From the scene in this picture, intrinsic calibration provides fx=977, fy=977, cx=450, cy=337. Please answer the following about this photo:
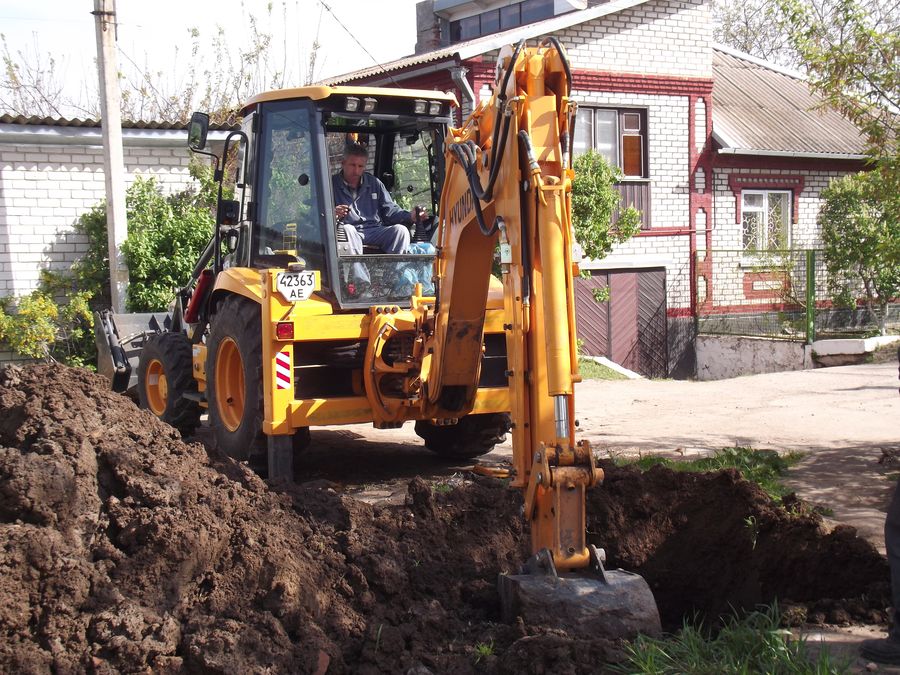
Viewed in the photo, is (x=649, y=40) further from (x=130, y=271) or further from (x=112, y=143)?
(x=130, y=271)

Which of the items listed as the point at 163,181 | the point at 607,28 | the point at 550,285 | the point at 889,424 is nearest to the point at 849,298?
the point at 607,28

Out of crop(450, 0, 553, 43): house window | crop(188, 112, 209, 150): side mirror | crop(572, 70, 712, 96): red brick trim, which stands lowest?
crop(188, 112, 209, 150): side mirror

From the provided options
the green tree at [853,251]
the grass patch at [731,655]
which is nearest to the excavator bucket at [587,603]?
the grass patch at [731,655]

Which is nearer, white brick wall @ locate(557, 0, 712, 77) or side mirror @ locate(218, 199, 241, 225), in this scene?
side mirror @ locate(218, 199, 241, 225)

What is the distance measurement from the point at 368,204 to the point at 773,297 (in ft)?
46.1

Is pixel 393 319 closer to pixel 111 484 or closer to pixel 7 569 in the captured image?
pixel 111 484

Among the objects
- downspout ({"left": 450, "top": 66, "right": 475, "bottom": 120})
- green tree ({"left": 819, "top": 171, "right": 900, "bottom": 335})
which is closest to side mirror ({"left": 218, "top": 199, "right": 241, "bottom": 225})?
downspout ({"left": 450, "top": 66, "right": 475, "bottom": 120})

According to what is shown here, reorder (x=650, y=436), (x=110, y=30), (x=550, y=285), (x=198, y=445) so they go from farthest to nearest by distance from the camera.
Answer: (x=110, y=30), (x=650, y=436), (x=198, y=445), (x=550, y=285)

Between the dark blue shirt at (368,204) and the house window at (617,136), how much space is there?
11.2 meters

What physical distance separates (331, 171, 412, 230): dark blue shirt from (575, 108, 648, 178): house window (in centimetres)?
1121

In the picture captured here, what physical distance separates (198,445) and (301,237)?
97.0 inches

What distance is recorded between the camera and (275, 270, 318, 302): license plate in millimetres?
6941

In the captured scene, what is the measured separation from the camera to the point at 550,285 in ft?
14.8

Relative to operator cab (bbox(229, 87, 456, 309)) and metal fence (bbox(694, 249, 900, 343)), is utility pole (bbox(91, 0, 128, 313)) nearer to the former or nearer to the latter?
operator cab (bbox(229, 87, 456, 309))
